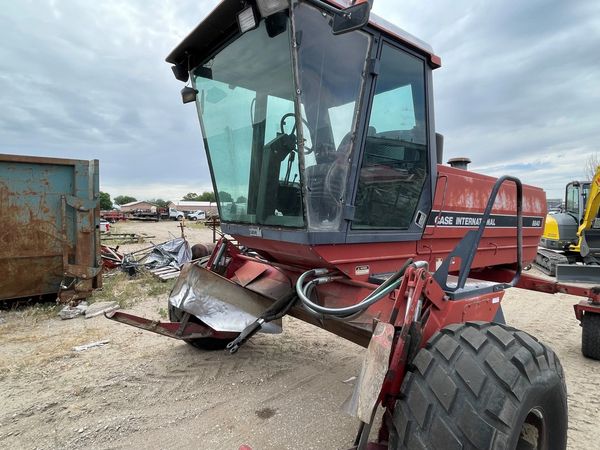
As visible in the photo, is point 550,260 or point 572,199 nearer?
point 550,260

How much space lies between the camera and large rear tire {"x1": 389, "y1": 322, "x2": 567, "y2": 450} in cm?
180

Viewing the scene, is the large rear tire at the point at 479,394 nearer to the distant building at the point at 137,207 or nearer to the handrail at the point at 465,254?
the handrail at the point at 465,254

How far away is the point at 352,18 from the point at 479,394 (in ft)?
6.66

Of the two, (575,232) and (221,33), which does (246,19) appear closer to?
(221,33)

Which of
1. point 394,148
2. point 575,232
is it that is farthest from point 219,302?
point 575,232

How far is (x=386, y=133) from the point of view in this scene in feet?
9.53

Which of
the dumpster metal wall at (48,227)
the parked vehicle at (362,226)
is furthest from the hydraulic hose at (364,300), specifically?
the dumpster metal wall at (48,227)

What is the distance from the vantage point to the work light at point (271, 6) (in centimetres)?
227

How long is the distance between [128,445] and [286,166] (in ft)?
7.25

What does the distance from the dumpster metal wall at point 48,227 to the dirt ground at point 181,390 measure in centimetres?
81

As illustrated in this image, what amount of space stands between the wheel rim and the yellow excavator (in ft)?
27.2

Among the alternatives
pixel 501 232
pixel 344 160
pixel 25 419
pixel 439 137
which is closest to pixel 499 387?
pixel 344 160

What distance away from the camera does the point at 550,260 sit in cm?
1120

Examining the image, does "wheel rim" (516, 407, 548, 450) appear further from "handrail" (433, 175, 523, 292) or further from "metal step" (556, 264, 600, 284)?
"metal step" (556, 264, 600, 284)
